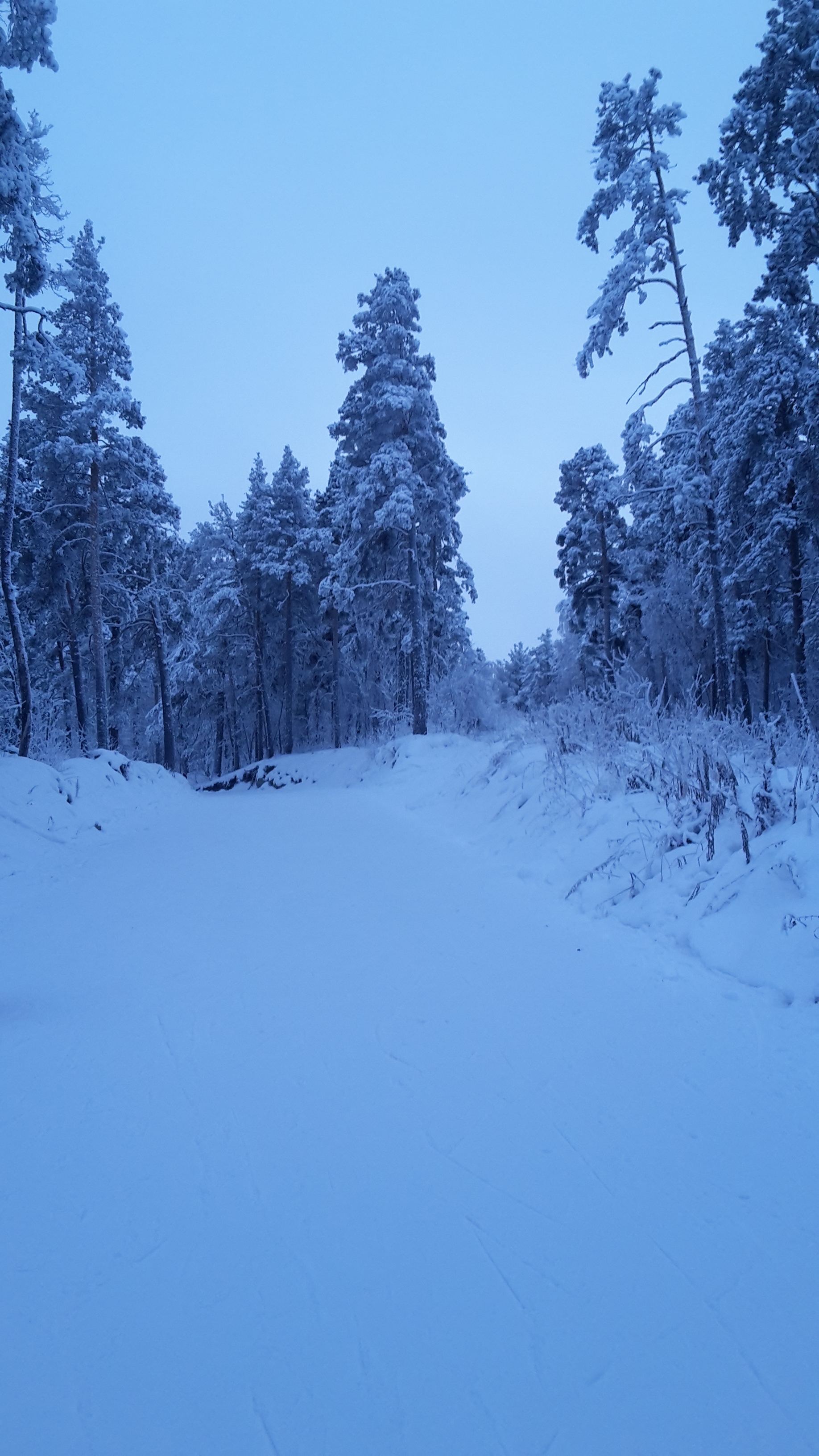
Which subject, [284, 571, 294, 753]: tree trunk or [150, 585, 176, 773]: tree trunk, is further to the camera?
[284, 571, 294, 753]: tree trunk

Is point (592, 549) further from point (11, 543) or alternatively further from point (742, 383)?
point (11, 543)

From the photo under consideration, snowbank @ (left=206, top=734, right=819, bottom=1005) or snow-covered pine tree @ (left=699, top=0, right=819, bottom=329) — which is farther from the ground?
snow-covered pine tree @ (left=699, top=0, right=819, bottom=329)

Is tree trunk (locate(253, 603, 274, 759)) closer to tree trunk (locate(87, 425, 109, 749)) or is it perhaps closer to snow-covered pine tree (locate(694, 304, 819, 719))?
tree trunk (locate(87, 425, 109, 749))

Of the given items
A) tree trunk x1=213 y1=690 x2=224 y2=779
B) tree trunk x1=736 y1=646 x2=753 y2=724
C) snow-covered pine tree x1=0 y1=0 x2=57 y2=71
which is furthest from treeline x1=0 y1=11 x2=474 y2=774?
tree trunk x1=736 y1=646 x2=753 y2=724

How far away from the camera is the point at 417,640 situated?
20672mm

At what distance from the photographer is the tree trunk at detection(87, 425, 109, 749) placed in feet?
57.8

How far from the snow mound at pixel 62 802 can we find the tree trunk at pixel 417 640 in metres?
7.67

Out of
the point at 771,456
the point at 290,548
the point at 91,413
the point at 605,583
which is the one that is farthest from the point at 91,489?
the point at 605,583

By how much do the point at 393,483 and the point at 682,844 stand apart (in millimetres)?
16919

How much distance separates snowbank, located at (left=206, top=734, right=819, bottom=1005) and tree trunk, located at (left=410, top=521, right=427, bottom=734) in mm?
9868

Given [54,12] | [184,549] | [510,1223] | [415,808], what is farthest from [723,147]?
[184,549]

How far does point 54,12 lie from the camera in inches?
374

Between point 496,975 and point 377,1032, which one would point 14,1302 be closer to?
point 377,1032

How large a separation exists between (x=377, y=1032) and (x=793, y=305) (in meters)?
15.7
